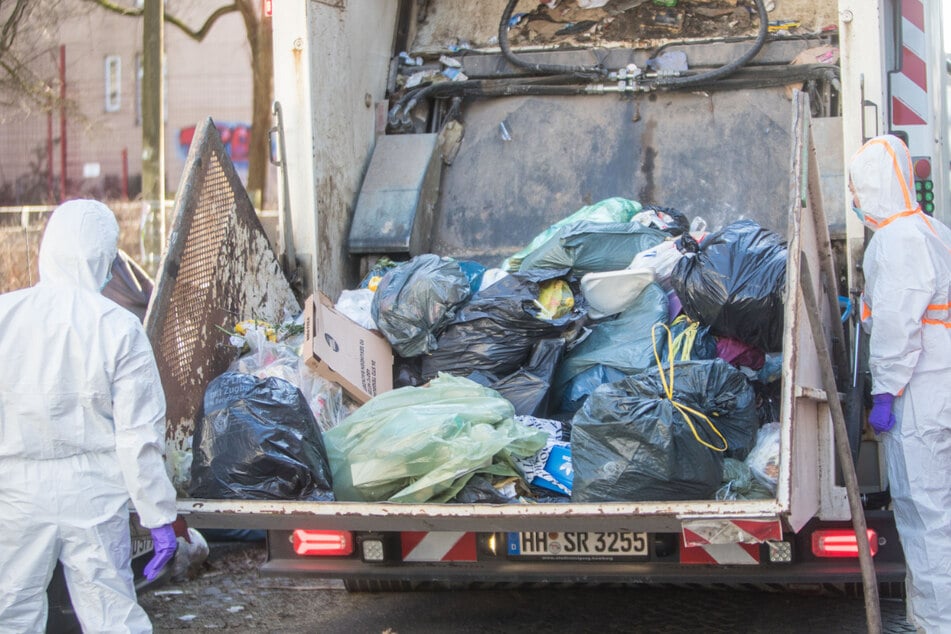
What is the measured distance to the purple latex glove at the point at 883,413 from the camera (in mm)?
3803

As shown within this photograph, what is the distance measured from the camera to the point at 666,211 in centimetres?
503

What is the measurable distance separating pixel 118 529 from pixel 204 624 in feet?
4.70

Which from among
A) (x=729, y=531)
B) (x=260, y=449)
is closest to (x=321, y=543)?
(x=260, y=449)

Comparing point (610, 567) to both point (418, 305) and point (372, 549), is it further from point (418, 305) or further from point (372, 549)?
point (418, 305)

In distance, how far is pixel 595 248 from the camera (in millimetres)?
4711

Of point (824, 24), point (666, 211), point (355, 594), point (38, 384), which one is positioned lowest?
point (355, 594)

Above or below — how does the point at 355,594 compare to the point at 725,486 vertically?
below

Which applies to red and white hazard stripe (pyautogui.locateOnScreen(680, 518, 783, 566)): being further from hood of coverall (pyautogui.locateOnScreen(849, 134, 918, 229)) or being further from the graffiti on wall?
the graffiti on wall

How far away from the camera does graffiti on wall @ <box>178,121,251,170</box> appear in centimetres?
1830

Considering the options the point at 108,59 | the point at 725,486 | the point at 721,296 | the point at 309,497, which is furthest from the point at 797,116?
the point at 108,59

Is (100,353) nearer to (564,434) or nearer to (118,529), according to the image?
(118,529)

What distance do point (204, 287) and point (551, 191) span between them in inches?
70.8

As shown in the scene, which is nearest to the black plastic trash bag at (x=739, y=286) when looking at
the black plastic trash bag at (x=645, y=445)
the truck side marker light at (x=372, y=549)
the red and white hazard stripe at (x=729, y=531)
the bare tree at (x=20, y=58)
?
the black plastic trash bag at (x=645, y=445)

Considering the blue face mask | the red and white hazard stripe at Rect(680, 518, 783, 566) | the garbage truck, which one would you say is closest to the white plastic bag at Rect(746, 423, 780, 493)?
the garbage truck
